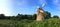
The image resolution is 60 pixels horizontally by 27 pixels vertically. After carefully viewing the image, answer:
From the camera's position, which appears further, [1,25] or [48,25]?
[1,25]

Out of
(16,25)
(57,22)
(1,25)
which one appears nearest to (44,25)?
(57,22)

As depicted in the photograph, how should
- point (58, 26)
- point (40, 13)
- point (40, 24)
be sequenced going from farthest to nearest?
point (40, 13)
point (40, 24)
point (58, 26)

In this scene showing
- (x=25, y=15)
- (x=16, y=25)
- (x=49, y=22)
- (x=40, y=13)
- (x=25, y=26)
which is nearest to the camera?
(x=49, y=22)

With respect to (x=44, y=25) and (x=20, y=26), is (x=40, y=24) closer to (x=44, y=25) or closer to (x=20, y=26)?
(x=44, y=25)

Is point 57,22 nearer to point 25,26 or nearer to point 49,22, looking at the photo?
point 49,22

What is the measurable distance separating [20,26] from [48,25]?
20.5 ft

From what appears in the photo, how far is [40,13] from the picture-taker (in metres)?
29.0

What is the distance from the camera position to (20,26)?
22109mm

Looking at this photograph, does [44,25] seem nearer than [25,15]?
Yes

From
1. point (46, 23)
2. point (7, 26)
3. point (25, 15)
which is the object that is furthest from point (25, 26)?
point (25, 15)

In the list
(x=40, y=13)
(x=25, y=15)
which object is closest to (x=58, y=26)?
(x=40, y=13)

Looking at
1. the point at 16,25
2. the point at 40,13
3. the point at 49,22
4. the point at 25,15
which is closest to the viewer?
the point at 49,22

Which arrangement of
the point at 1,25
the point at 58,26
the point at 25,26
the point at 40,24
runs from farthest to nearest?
the point at 1,25
the point at 25,26
the point at 40,24
the point at 58,26

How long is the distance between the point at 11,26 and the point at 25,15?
45.9 ft
